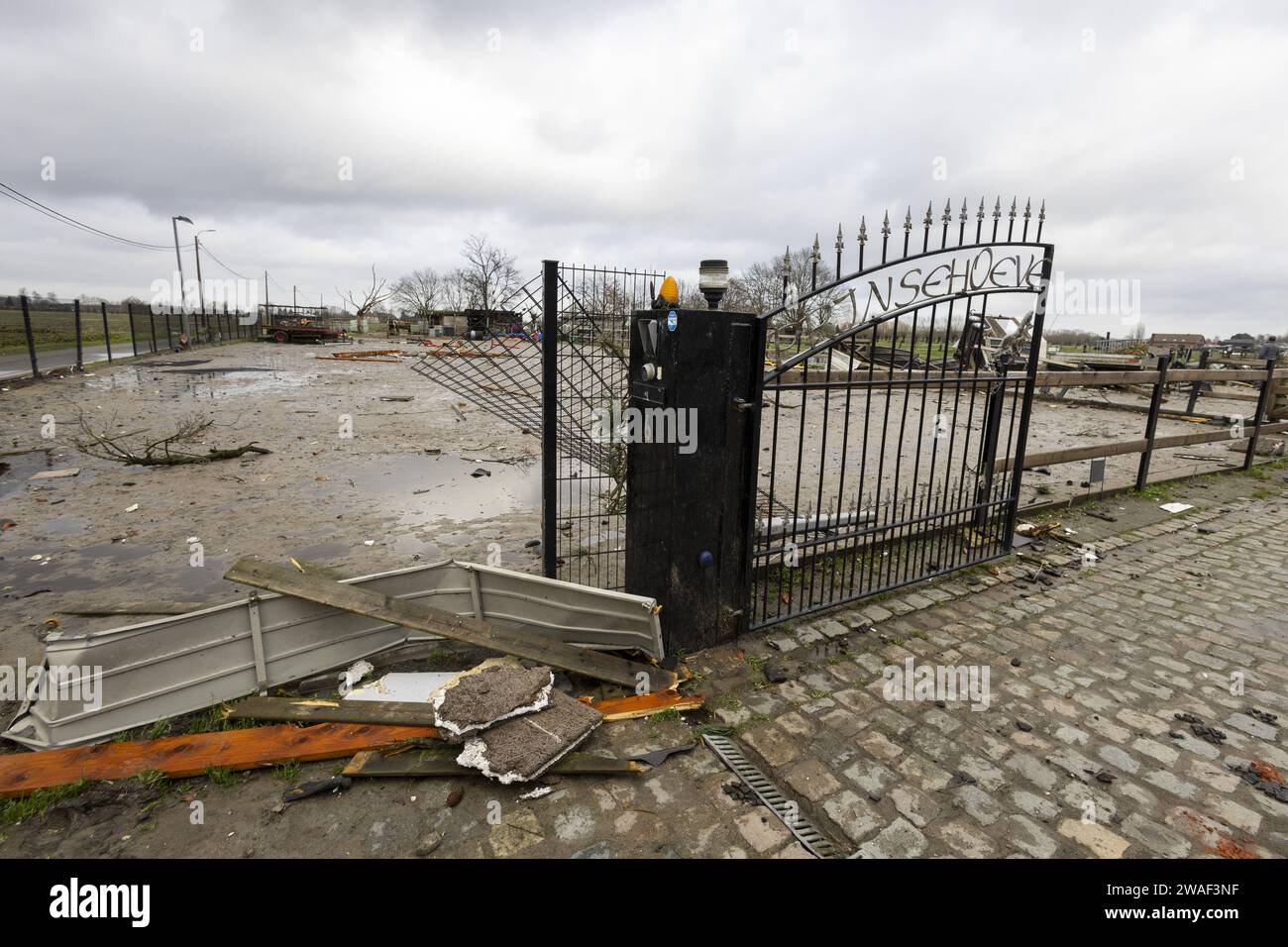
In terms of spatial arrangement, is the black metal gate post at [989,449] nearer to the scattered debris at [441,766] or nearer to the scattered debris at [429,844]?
the scattered debris at [441,766]

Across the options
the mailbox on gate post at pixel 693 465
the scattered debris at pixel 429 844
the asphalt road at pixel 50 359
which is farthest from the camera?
the asphalt road at pixel 50 359

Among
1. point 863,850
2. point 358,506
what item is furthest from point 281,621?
point 358,506

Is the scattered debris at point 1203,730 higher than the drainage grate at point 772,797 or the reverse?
higher

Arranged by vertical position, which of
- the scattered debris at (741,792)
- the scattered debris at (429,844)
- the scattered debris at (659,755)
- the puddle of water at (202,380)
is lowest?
the scattered debris at (429,844)

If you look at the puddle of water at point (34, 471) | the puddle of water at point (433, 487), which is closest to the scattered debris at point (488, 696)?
the puddle of water at point (433, 487)

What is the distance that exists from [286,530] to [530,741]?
13.6ft

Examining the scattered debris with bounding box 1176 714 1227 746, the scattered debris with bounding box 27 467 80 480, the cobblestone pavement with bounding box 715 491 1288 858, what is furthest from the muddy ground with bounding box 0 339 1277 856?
the scattered debris with bounding box 1176 714 1227 746

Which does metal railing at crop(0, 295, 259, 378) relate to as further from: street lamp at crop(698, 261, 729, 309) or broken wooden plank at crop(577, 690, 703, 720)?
broken wooden plank at crop(577, 690, 703, 720)

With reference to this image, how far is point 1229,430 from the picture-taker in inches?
336

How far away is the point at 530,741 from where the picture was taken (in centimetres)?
277

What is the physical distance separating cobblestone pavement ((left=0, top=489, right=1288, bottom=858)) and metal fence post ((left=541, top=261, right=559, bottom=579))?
4.21 feet

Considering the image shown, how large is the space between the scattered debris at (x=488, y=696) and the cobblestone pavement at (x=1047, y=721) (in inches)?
39.4

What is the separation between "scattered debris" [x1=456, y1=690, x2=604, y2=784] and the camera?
2639 mm

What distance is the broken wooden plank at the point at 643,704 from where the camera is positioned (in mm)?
3137
